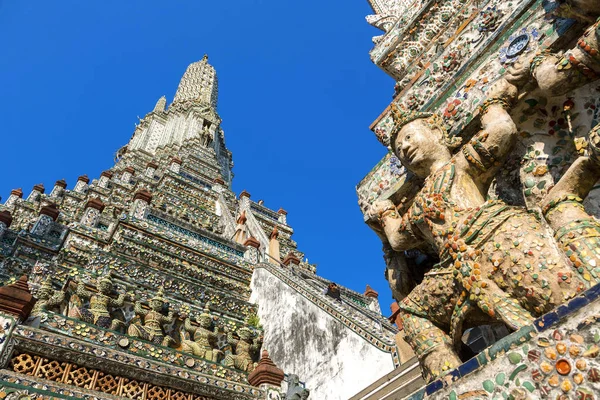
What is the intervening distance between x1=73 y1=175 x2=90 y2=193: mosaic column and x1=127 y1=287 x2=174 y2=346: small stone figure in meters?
15.3

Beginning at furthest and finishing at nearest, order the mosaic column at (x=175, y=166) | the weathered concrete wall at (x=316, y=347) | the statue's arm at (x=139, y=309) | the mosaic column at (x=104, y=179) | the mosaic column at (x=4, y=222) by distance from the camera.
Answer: the mosaic column at (x=104, y=179) < the mosaic column at (x=175, y=166) < the mosaic column at (x=4, y=222) < the statue's arm at (x=139, y=309) < the weathered concrete wall at (x=316, y=347)

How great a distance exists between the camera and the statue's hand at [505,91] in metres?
2.51

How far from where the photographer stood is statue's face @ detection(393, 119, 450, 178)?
2809 millimetres

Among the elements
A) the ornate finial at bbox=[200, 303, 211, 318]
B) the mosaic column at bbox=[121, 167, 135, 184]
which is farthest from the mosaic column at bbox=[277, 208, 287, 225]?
the ornate finial at bbox=[200, 303, 211, 318]

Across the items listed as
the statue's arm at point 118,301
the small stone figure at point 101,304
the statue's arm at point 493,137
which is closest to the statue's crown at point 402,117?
the statue's arm at point 493,137

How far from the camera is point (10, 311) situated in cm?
441

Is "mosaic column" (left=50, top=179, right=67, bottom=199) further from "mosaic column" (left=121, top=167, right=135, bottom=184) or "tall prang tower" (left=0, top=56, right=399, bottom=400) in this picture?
"tall prang tower" (left=0, top=56, right=399, bottom=400)

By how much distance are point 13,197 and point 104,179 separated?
3748 millimetres

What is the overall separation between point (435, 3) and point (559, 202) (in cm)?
257

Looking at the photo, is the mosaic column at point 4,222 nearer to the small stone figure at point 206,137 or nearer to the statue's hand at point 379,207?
the statue's hand at point 379,207

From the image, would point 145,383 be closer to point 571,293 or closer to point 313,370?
point 313,370

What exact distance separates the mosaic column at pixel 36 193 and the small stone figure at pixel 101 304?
1365cm

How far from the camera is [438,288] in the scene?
2.42 m

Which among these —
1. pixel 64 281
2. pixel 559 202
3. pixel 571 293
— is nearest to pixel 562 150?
pixel 559 202
